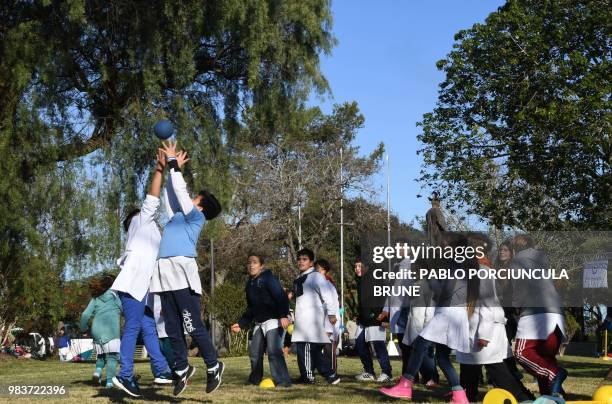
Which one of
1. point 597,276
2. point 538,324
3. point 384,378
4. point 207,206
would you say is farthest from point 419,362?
point 597,276

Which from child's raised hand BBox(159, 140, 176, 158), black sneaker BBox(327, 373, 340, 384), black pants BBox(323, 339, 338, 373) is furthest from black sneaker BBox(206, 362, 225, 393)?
black pants BBox(323, 339, 338, 373)

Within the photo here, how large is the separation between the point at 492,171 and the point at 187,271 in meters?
19.7

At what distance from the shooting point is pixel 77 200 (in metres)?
23.8

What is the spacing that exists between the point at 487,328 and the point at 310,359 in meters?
4.14

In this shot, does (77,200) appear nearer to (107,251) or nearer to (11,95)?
(107,251)

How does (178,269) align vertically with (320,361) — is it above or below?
above

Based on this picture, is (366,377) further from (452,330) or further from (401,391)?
(452,330)

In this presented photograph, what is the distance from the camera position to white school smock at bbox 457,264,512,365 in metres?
9.59

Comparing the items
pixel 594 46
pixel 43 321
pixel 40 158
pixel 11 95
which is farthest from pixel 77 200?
pixel 43 321

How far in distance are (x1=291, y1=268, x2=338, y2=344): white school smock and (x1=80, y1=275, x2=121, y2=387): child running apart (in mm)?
2588

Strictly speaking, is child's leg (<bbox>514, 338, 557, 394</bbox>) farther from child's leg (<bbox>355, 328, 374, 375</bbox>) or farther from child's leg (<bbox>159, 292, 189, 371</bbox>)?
child's leg (<bbox>355, 328, 374, 375</bbox>)

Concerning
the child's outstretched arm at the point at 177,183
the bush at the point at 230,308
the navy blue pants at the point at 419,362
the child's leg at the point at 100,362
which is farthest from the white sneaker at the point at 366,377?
the bush at the point at 230,308

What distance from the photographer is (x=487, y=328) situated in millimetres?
9586

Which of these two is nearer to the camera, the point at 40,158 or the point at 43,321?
the point at 40,158
